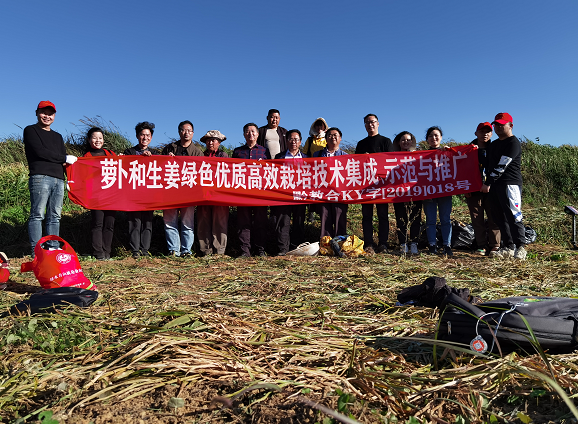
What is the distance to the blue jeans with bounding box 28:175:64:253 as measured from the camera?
18.3 feet

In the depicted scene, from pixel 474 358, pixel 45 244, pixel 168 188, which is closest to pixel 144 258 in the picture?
pixel 168 188

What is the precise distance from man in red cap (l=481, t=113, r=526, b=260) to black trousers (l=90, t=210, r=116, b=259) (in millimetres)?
6349

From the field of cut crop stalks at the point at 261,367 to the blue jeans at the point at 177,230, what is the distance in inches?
125

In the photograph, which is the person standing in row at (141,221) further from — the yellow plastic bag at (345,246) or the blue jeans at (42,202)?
the yellow plastic bag at (345,246)

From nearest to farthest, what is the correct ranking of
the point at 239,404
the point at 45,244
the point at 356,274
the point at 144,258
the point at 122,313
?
1. the point at 239,404
2. the point at 122,313
3. the point at 45,244
4. the point at 356,274
5. the point at 144,258

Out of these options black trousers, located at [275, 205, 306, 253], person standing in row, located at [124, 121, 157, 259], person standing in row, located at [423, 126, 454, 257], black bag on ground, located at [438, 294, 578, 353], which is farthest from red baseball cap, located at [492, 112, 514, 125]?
person standing in row, located at [124, 121, 157, 259]

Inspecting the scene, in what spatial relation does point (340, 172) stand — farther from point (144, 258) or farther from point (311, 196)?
point (144, 258)

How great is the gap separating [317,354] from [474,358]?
0.84 m

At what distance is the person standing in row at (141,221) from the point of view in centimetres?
660

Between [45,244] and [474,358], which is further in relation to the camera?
[45,244]

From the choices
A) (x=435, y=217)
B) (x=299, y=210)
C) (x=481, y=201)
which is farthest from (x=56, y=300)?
(x=481, y=201)

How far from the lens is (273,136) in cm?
743

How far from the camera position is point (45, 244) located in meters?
3.69

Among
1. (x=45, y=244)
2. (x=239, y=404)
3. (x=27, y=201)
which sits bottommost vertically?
(x=239, y=404)
